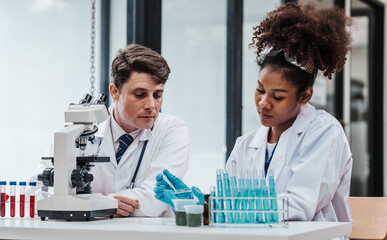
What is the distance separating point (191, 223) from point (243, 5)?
11.5ft

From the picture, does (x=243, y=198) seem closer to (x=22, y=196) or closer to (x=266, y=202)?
(x=266, y=202)

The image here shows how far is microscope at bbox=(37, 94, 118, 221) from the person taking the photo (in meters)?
2.11

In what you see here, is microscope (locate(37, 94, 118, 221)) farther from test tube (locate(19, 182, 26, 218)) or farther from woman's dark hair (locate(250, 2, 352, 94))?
woman's dark hair (locate(250, 2, 352, 94))

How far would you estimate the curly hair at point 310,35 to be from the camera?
2.44 metres

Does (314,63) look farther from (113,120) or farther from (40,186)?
(40,186)

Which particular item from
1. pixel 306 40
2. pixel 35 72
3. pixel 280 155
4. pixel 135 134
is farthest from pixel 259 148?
pixel 35 72

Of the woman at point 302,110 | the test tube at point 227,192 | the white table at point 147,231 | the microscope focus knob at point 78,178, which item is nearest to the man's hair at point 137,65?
the woman at point 302,110

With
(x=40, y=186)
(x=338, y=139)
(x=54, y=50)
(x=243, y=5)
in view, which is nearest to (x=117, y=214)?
(x=40, y=186)

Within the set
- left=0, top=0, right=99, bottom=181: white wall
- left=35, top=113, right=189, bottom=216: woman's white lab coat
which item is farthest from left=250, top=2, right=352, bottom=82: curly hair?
left=0, top=0, right=99, bottom=181: white wall

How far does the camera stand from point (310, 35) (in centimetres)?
245

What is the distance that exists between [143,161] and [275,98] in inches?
26.8

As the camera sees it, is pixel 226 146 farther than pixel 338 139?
Yes

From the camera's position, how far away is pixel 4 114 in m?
3.15

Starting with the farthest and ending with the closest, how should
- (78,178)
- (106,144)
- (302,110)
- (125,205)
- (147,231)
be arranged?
(106,144), (302,110), (125,205), (78,178), (147,231)
